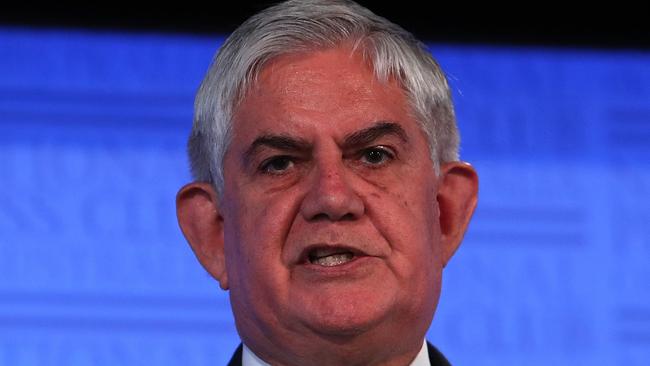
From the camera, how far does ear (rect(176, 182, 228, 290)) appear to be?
7.62 ft

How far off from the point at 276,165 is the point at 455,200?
1.28ft

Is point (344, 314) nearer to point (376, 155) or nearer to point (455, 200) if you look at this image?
point (376, 155)

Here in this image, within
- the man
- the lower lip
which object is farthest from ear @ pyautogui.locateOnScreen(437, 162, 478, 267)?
the lower lip

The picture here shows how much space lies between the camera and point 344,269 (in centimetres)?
205

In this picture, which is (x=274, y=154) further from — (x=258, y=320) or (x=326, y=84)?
(x=258, y=320)

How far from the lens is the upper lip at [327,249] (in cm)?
205

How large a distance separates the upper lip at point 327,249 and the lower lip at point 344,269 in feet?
0.04

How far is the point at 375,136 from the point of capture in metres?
2.18

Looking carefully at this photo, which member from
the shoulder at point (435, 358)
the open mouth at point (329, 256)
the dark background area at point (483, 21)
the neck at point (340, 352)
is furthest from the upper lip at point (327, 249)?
the dark background area at point (483, 21)

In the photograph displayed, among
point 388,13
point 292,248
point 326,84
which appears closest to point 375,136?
point 326,84

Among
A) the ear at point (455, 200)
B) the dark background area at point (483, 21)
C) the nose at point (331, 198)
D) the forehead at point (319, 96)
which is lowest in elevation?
the nose at point (331, 198)

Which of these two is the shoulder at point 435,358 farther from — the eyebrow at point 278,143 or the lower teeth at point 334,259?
the eyebrow at point 278,143

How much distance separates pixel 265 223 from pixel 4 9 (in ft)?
5.72

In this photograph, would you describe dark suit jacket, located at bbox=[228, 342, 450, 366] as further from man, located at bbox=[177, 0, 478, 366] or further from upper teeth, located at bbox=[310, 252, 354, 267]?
upper teeth, located at bbox=[310, 252, 354, 267]
